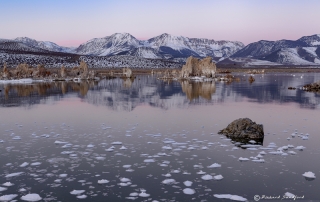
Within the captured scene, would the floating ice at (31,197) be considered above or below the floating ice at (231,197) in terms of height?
above

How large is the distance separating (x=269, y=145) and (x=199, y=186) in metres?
5.94

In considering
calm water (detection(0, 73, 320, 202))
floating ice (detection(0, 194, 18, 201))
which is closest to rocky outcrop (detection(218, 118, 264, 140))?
calm water (detection(0, 73, 320, 202))

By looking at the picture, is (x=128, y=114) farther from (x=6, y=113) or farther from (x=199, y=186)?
(x=199, y=186)

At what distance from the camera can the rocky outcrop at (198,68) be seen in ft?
319

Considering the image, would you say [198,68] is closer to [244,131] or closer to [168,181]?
[244,131]

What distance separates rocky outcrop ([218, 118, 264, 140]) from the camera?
15.6 metres

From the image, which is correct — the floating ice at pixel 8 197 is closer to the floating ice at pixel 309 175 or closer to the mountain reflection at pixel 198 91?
the floating ice at pixel 309 175

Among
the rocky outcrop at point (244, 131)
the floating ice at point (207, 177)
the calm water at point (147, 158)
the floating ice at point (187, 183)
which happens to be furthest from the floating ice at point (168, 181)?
the rocky outcrop at point (244, 131)

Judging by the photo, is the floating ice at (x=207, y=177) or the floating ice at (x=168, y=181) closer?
the floating ice at (x=168, y=181)

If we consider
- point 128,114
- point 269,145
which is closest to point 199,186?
point 269,145

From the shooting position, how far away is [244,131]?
52.3 feet

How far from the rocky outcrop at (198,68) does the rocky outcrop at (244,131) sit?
79.1 meters

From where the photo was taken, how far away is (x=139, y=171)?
1073cm

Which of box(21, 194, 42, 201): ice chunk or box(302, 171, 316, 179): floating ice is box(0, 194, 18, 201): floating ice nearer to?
box(21, 194, 42, 201): ice chunk
